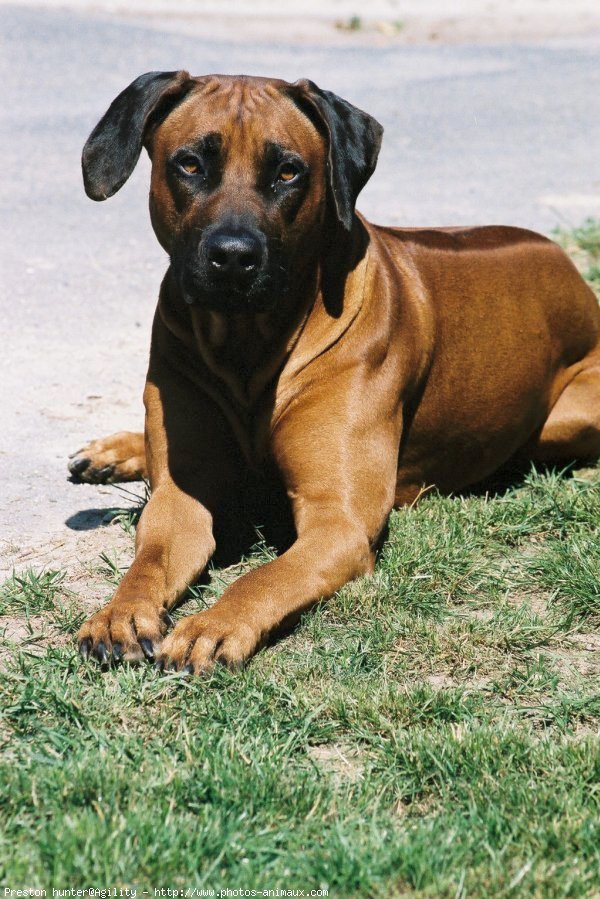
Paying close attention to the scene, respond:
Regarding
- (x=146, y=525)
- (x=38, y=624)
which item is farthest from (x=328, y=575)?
(x=38, y=624)

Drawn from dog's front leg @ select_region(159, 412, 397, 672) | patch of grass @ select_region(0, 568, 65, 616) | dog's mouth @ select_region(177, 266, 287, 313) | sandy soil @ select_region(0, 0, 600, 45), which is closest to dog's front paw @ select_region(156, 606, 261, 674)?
dog's front leg @ select_region(159, 412, 397, 672)

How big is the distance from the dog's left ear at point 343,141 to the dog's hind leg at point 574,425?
1510 millimetres

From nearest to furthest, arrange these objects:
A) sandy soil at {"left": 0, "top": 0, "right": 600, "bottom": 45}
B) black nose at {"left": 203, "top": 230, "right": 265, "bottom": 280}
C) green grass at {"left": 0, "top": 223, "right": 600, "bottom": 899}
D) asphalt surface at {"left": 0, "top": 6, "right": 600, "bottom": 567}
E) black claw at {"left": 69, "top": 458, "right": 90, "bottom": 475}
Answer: green grass at {"left": 0, "top": 223, "right": 600, "bottom": 899}
black nose at {"left": 203, "top": 230, "right": 265, "bottom": 280}
black claw at {"left": 69, "top": 458, "right": 90, "bottom": 475}
asphalt surface at {"left": 0, "top": 6, "right": 600, "bottom": 567}
sandy soil at {"left": 0, "top": 0, "right": 600, "bottom": 45}

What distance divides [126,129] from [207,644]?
1.74 m

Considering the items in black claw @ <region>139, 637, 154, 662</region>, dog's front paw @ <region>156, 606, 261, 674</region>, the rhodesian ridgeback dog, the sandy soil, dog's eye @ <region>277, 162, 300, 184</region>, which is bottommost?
the sandy soil

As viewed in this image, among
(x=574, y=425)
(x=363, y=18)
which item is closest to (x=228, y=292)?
(x=574, y=425)

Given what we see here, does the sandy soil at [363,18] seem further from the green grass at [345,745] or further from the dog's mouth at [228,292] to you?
the green grass at [345,745]

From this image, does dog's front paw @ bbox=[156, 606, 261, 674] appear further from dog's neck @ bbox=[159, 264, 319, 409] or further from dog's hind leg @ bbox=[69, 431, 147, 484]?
dog's hind leg @ bbox=[69, 431, 147, 484]

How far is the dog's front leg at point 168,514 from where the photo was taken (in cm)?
354

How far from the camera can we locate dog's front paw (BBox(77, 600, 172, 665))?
11.4 feet

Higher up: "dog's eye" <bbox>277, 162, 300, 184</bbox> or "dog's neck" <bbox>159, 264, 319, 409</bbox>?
"dog's eye" <bbox>277, 162, 300, 184</bbox>

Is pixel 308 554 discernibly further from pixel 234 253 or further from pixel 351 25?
pixel 351 25

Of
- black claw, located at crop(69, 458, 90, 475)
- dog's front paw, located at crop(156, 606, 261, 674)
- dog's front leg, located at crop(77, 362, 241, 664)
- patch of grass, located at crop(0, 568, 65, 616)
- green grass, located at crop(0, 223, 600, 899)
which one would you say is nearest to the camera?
green grass, located at crop(0, 223, 600, 899)

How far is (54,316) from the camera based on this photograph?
6.71 metres
